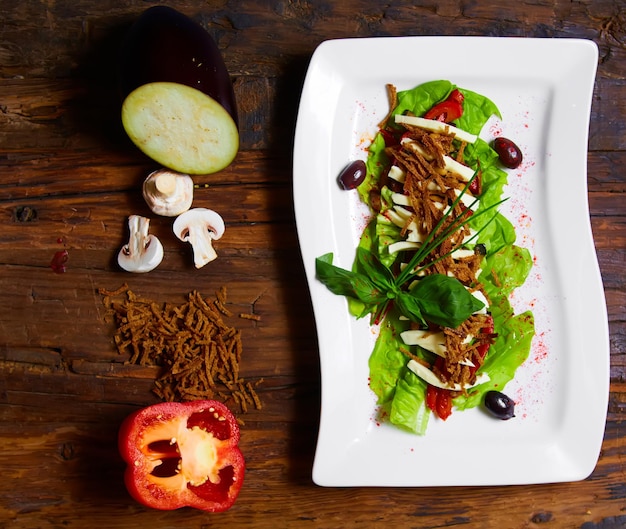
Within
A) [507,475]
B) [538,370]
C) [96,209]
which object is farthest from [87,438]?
[538,370]

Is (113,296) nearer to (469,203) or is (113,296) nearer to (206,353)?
(206,353)

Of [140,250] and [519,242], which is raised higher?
[519,242]

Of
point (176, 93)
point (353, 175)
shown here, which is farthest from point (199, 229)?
→ point (353, 175)

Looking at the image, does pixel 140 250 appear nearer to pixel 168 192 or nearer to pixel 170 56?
pixel 168 192

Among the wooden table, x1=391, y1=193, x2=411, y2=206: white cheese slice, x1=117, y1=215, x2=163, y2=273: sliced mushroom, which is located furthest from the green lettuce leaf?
x1=117, y1=215, x2=163, y2=273: sliced mushroom

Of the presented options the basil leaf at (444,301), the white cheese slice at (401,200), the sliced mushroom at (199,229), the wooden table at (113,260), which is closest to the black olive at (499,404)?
the basil leaf at (444,301)

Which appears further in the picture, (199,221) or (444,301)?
(199,221)

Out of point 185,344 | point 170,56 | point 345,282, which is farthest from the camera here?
point 185,344

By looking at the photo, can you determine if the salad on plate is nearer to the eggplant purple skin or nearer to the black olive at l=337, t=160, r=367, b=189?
the black olive at l=337, t=160, r=367, b=189
